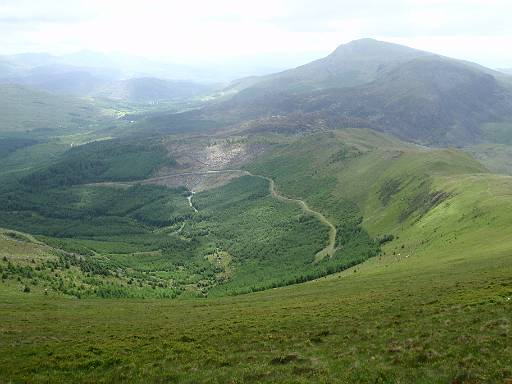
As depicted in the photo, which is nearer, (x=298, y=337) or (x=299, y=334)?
(x=298, y=337)

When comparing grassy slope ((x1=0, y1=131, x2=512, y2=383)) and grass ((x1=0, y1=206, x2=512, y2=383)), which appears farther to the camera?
grassy slope ((x1=0, y1=131, x2=512, y2=383))

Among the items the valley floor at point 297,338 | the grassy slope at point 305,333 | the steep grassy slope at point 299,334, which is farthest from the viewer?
the grassy slope at point 305,333

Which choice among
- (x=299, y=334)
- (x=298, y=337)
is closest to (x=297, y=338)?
(x=298, y=337)

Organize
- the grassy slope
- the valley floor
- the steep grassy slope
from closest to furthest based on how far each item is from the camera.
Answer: the valley floor
the steep grassy slope
the grassy slope

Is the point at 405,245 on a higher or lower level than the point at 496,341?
lower

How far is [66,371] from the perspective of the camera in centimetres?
3712

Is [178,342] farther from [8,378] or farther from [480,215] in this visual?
[480,215]

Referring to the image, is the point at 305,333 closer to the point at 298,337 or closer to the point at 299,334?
the point at 299,334

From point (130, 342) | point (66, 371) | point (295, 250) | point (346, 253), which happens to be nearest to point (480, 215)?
point (346, 253)

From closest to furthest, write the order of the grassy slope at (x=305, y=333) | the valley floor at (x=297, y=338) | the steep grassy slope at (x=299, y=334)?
the valley floor at (x=297, y=338) < the steep grassy slope at (x=299, y=334) < the grassy slope at (x=305, y=333)

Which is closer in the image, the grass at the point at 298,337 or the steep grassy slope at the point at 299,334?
the grass at the point at 298,337

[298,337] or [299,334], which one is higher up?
[298,337]

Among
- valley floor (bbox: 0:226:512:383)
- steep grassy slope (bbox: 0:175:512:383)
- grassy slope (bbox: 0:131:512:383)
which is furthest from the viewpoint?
grassy slope (bbox: 0:131:512:383)

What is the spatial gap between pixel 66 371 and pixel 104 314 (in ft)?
88.2
